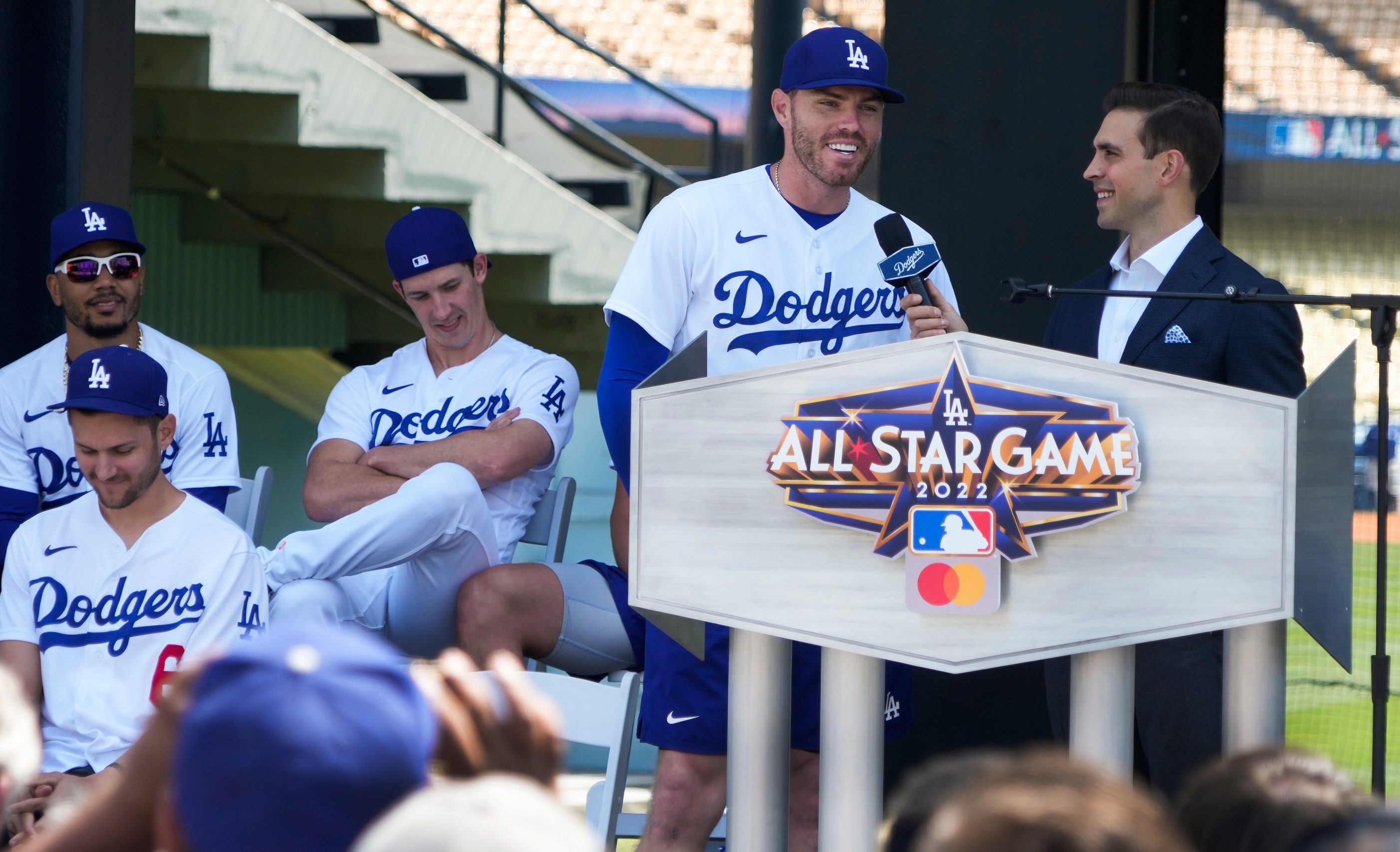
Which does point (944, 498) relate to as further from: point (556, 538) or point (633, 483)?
point (556, 538)

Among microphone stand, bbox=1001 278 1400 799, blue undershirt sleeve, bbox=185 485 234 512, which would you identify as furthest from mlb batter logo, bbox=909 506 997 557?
blue undershirt sleeve, bbox=185 485 234 512

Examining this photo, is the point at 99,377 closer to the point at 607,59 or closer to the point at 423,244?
the point at 423,244

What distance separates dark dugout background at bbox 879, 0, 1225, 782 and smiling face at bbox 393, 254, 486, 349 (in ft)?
3.54

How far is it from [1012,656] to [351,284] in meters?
5.29

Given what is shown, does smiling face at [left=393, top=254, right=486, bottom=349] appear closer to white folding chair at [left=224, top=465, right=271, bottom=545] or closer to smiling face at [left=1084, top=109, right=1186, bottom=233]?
white folding chair at [left=224, top=465, right=271, bottom=545]

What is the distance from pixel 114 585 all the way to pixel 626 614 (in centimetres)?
115

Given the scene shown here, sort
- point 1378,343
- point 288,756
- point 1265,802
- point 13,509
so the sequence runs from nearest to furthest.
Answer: point 288,756, point 1265,802, point 1378,343, point 13,509

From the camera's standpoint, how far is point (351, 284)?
6.95m

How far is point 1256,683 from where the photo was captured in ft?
7.12

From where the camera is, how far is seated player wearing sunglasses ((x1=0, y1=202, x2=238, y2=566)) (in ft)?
12.3

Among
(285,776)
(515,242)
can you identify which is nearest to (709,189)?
(285,776)

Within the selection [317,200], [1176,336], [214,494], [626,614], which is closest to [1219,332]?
[1176,336]

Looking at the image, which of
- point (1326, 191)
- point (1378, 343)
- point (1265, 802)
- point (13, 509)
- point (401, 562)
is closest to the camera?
point (1265, 802)

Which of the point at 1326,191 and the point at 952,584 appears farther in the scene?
the point at 1326,191
